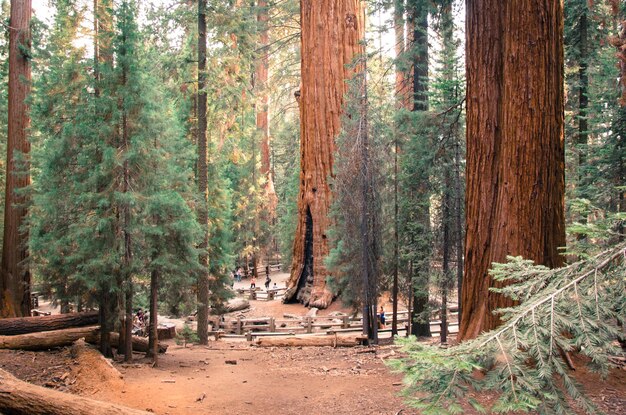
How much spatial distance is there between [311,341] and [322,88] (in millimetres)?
10449

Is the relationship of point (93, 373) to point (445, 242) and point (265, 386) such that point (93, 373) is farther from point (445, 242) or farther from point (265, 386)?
point (445, 242)

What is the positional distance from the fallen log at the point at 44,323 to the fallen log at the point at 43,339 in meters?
0.38

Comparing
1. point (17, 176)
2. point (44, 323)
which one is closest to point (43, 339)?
point (44, 323)

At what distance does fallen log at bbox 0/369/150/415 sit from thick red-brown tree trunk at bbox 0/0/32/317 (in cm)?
878

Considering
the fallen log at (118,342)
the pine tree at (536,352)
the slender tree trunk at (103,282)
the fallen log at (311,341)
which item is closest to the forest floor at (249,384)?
the fallen log at (118,342)

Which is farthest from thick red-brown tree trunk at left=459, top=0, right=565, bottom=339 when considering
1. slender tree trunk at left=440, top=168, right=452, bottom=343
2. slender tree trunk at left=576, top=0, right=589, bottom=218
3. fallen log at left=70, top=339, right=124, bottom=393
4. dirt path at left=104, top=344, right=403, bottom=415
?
slender tree trunk at left=576, top=0, right=589, bottom=218

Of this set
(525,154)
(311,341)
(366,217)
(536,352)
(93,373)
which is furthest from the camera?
(311,341)

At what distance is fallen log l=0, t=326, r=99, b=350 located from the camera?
Answer: 9.47 meters

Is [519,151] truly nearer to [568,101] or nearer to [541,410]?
[541,410]

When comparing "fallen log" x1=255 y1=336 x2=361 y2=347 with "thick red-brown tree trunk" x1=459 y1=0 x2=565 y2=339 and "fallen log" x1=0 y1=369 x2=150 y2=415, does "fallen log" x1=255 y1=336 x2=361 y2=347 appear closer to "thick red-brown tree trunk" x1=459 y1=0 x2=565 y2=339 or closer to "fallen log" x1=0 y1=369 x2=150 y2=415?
"thick red-brown tree trunk" x1=459 y1=0 x2=565 y2=339

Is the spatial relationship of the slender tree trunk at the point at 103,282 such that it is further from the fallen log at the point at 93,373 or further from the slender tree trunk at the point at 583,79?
the slender tree trunk at the point at 583,79

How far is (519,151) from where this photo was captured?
591 centimetres

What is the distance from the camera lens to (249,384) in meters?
8.84

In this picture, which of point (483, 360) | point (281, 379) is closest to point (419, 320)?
point (281, 379)
